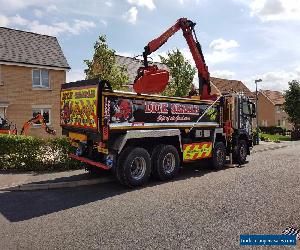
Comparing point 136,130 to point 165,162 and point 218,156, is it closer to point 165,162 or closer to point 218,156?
point 165,162

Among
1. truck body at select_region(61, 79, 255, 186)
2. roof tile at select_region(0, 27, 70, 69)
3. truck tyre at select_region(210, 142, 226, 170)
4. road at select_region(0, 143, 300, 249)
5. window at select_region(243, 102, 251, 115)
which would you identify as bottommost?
road at select_region(0, 143, 300, 249)

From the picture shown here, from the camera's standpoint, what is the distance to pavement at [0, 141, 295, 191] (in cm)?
970

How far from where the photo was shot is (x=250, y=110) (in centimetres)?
1545

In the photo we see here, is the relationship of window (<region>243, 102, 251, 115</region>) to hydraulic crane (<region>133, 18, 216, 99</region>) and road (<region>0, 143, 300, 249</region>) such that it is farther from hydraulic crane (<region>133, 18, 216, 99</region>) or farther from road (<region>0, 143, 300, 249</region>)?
road (<region>0, 143, 300, 249</region>)

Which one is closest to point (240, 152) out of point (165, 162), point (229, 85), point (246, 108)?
point (246, 108)

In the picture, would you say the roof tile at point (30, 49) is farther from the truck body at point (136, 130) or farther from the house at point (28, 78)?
the truck body at point (136, 130)

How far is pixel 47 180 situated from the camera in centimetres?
1038

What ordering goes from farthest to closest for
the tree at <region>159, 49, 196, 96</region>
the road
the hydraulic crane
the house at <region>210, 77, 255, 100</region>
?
the house at <region>210, 77, 255, 100</region> → the tree at <region>159, 49, 196, 96</region> → the hydraulic crane → the road

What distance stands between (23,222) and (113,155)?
3.27 meters

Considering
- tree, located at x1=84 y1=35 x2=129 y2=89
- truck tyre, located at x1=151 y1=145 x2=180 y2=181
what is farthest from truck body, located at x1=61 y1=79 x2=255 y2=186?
tree, located at x1=84 y1=35 x2=129 y2=89

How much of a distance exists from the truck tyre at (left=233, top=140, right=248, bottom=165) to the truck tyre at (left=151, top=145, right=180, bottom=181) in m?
4.06

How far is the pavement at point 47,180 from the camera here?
9.70 metres

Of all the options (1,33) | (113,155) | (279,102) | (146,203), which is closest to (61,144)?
(113,155)

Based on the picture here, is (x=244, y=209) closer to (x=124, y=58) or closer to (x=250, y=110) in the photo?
(x=250, y=110)
